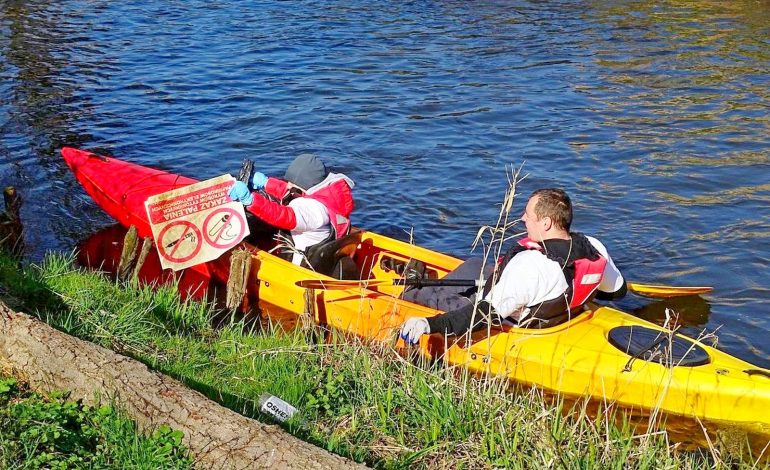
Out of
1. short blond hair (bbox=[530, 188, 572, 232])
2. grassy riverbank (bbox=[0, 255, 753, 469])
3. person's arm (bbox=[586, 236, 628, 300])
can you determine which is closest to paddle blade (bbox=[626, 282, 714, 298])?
person's arm (bbox=[586, 236, 628, 300])

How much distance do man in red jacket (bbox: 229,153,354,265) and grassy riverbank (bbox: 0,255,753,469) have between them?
150 centimetres

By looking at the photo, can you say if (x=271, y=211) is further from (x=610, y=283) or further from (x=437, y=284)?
(x=610, y=283)

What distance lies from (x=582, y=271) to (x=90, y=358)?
311cm

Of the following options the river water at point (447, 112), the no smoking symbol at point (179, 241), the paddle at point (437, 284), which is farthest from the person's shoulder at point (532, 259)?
the no smoking symbol at point (179, 241)

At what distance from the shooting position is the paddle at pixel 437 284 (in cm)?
642

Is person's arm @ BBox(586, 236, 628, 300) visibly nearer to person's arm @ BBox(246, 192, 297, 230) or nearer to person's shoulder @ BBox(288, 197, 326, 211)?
person's shoulder @ BBox(288, 197, 326, 211)

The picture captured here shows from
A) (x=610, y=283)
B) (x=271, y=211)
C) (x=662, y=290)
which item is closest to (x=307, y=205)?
(x=271, y=211)

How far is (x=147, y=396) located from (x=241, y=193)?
3.49m

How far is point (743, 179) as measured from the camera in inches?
393

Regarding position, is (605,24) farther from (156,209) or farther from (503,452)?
(503,452)

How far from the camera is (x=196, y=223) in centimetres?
742

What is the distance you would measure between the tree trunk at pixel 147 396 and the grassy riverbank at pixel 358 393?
44cm

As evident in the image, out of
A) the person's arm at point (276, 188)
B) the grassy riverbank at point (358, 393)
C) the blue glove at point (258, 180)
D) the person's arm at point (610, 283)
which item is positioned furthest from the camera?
the person's arm at point (276, 188)

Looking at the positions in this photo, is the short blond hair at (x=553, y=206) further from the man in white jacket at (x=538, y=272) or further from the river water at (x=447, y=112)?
the river water at (x=447, y=112)
